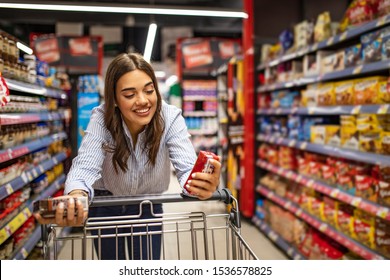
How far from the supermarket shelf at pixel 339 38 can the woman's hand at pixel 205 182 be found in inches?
57.5

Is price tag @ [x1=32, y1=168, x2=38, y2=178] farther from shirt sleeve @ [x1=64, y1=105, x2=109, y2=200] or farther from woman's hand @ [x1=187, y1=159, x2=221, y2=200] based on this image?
woman's hand @ [x1=187, y1=159, x2=221, y2=200]

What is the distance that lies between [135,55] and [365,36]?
5.39 ft

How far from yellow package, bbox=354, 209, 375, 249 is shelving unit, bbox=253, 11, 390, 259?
1.3 inches

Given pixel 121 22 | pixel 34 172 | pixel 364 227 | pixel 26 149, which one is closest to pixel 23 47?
pixel 26 149

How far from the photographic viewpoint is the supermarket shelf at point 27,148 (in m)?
2.17

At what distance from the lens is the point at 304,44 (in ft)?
11.0

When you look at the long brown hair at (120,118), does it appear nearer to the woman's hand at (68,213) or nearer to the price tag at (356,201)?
the woman's hand at (68,213)

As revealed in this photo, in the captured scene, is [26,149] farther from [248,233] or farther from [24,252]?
[248,233]

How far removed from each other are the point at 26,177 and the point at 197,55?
232 inches

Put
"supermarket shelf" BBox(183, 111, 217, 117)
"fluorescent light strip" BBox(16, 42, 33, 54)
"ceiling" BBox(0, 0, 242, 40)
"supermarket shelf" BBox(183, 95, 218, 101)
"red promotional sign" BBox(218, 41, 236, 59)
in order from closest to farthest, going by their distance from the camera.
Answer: "fluorescent light strip" BBox(16, 42, 33, 54) < "supermarket shelf" BBox(183, 111, 217, 117) < "supermarket shelf" BBox(183, 95, 218, 101) < "red promotional sign" BBox(218, 41, 236, 59) < "ceiling" BBox(0, 0, 242, 40)

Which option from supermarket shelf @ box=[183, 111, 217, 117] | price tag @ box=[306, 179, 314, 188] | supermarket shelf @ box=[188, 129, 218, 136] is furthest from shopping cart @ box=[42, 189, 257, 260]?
supermarket shelf @ box=[183, 111, 217, 117]

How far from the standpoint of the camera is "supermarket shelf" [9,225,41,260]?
8.09 feet
